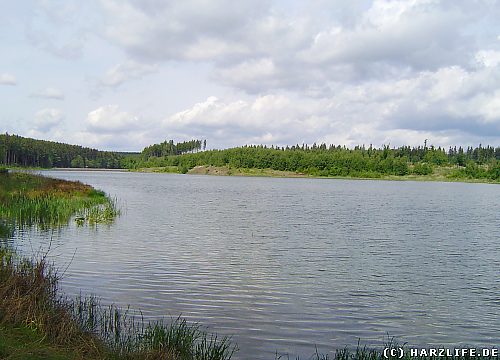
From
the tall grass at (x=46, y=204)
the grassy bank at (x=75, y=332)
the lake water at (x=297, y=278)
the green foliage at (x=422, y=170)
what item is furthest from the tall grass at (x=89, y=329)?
the green foliage at (x=422, y=170)

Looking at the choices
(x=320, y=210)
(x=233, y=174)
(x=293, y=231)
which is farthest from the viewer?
(x=233, y=174)

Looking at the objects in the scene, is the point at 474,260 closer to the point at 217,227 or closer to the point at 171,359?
the point at 217,227

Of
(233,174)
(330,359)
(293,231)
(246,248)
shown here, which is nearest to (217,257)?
(246,248)

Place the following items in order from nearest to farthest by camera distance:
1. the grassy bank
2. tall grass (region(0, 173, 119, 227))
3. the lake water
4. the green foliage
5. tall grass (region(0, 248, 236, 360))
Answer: the grassy bank, tall grass (region(0, 248, 236, 360)), the lake water, tall grass (region(0, 173, 119, 227)), the green foliage

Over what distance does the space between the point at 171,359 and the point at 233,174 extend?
624ft

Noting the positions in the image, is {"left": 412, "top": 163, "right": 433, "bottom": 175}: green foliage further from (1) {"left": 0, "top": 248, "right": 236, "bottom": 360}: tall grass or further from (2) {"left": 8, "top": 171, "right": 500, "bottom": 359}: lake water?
(1) {"left": 0, "top": 248, "right": 236, "bottom": 360}: tall grass

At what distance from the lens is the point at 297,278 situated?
1880 centimetres

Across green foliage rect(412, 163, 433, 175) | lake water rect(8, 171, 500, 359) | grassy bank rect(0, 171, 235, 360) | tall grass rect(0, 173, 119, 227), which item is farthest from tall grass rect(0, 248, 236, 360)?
green foliage rect(412, 163, 433, 175)

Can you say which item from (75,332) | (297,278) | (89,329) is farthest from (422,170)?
(75,332)

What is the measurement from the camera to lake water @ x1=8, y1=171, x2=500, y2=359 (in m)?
13.1

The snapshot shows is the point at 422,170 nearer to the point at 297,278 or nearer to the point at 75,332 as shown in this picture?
the point at 297,278

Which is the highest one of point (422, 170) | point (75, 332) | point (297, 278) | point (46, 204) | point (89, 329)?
point (422, 170)

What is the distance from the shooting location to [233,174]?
198750 millimetres

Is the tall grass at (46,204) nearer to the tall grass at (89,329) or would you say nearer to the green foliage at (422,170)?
the tall grass at (89,329)
